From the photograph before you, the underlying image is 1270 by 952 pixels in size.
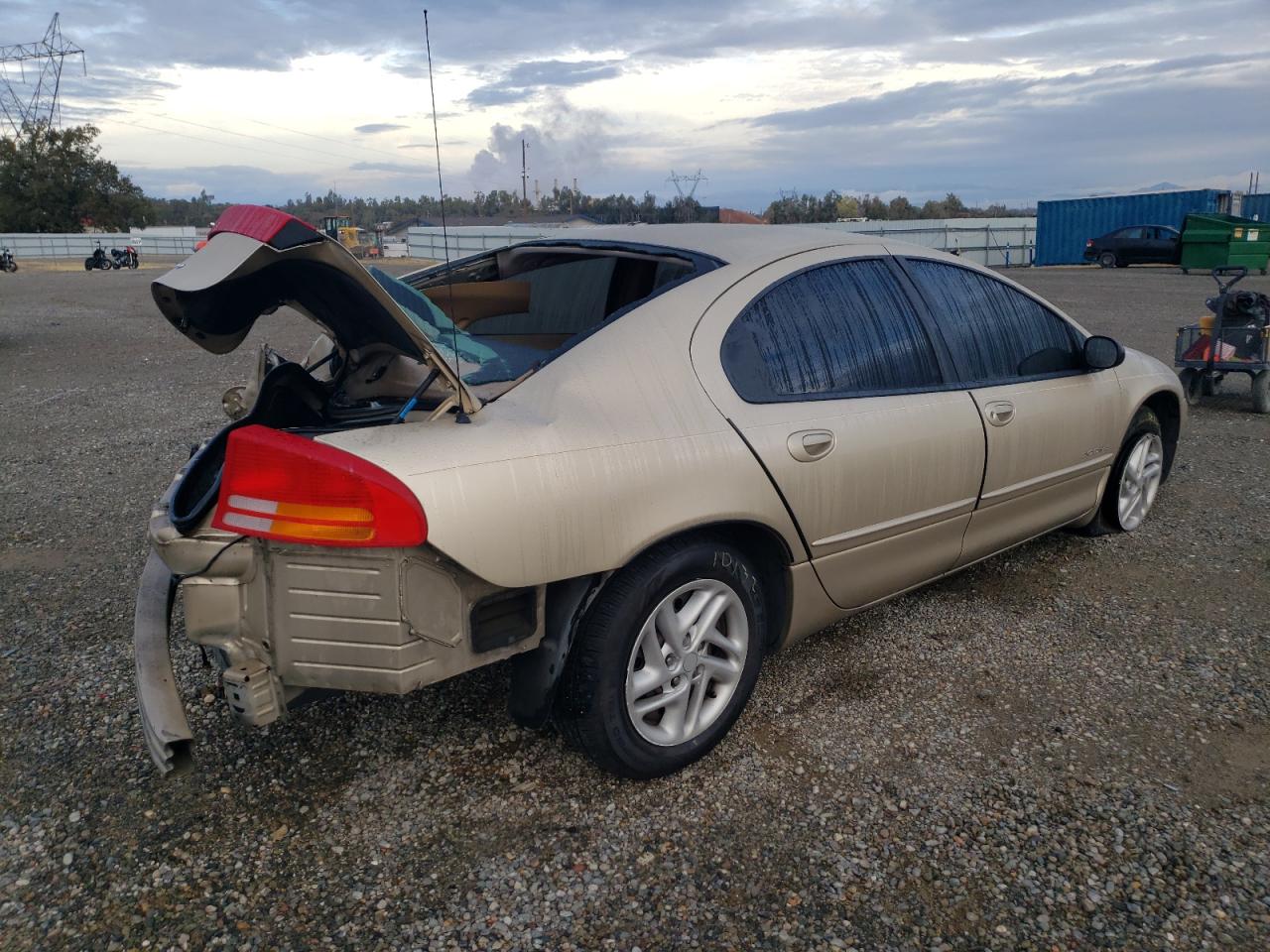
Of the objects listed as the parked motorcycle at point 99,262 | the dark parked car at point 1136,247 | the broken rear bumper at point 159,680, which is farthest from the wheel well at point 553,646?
the parked motorcycle at point 99,262

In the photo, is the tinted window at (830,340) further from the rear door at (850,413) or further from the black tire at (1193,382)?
the black tire at (1193,382)

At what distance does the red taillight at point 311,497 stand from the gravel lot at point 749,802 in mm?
884

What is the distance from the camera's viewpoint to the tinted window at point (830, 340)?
2840 millimetres

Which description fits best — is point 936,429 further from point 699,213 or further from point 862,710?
point 699,213

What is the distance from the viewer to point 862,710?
3111 millimetres

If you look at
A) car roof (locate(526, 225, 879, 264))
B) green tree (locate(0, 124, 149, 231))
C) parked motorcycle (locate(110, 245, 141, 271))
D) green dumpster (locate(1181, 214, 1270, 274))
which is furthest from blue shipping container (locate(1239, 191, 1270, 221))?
green tree (locate(0, 124, 149, 231))

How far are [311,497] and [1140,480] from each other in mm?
4187

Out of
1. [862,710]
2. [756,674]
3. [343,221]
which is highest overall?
[343,221]

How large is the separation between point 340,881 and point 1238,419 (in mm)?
7819

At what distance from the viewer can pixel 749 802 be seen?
8.56 ft

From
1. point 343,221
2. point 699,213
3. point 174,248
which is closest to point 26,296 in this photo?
point 699,213

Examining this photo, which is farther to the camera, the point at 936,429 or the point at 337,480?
the point at 936,429

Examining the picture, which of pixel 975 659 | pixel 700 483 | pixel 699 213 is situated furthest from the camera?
pixel 699 213

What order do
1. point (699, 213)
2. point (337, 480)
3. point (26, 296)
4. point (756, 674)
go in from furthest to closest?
point (26, 296), point (699, 213), point (756, 674), point (337, 480)
